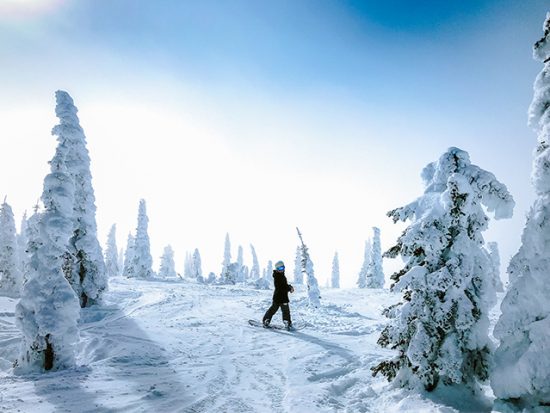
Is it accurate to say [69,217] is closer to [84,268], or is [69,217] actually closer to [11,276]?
[84,268]

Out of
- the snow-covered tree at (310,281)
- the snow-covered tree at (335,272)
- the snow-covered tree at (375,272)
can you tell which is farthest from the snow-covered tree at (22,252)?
the snow-covered tree at (335,272)

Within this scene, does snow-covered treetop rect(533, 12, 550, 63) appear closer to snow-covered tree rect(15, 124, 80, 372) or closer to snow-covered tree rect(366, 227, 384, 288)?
snow-covered tree rect(15, 124, 80, 372)

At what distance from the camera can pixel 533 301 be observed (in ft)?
13.4

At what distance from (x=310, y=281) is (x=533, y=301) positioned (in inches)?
703

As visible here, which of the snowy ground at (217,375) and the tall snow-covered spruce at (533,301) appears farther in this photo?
→ the snowy ground at (217,375)

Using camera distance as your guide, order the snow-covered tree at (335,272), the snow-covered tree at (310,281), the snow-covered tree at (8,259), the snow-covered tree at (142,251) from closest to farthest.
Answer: the snow-covered tree at (310,281) < the snow-covered tree at (8,259) < the snow-covered tree at (142,251) < the snow-covered tree at (335,272)

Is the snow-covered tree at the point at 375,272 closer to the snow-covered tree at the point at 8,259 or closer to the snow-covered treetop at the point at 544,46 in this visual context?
the snow-covered tree at the point at 8,259

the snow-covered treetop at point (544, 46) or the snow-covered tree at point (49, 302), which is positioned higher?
the snow-covered treetop at point (544, 46)

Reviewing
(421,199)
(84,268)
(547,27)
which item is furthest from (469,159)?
(84,268)

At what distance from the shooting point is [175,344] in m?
9.18

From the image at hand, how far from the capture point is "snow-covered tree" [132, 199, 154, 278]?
4496 centimetres

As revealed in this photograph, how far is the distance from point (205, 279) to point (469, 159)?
49918 mm

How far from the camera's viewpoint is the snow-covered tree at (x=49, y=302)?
748cm

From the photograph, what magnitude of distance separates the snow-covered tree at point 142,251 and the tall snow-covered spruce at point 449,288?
4388 cm
